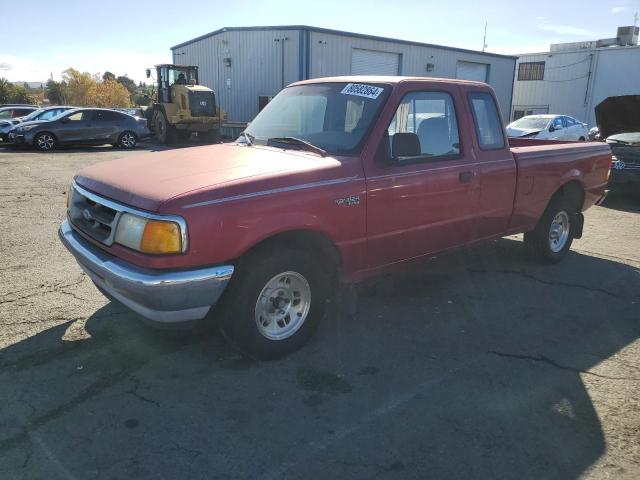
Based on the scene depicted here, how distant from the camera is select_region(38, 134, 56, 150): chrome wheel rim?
17.9 m

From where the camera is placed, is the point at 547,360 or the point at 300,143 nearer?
the point at 547,360

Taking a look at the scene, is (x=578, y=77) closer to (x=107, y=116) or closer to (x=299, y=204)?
(x=107, y=116)

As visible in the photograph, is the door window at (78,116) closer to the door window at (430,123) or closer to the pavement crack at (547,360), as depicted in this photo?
the door window at (430,123)

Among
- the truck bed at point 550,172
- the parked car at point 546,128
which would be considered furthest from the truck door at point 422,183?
the parked car at point 546,128

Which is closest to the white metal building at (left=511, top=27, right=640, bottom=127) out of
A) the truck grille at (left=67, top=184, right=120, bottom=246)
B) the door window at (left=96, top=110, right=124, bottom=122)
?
the door window at (left=96, top=110, right=124, bottom=122)

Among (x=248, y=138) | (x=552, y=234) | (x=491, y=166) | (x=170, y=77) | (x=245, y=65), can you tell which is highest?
(x=245, y=65)

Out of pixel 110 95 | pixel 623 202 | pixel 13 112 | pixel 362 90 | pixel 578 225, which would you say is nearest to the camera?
pixel 362 90

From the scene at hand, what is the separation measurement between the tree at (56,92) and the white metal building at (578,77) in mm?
70862

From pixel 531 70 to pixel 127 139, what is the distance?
28.4m

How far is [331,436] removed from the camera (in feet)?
9.21

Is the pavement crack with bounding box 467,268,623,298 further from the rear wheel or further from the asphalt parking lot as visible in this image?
the rear wheel

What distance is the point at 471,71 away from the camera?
30.0 meters

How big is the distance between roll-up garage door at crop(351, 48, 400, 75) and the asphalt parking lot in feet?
70.4

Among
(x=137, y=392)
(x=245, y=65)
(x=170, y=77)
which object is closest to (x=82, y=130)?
(x=170, y=77)
